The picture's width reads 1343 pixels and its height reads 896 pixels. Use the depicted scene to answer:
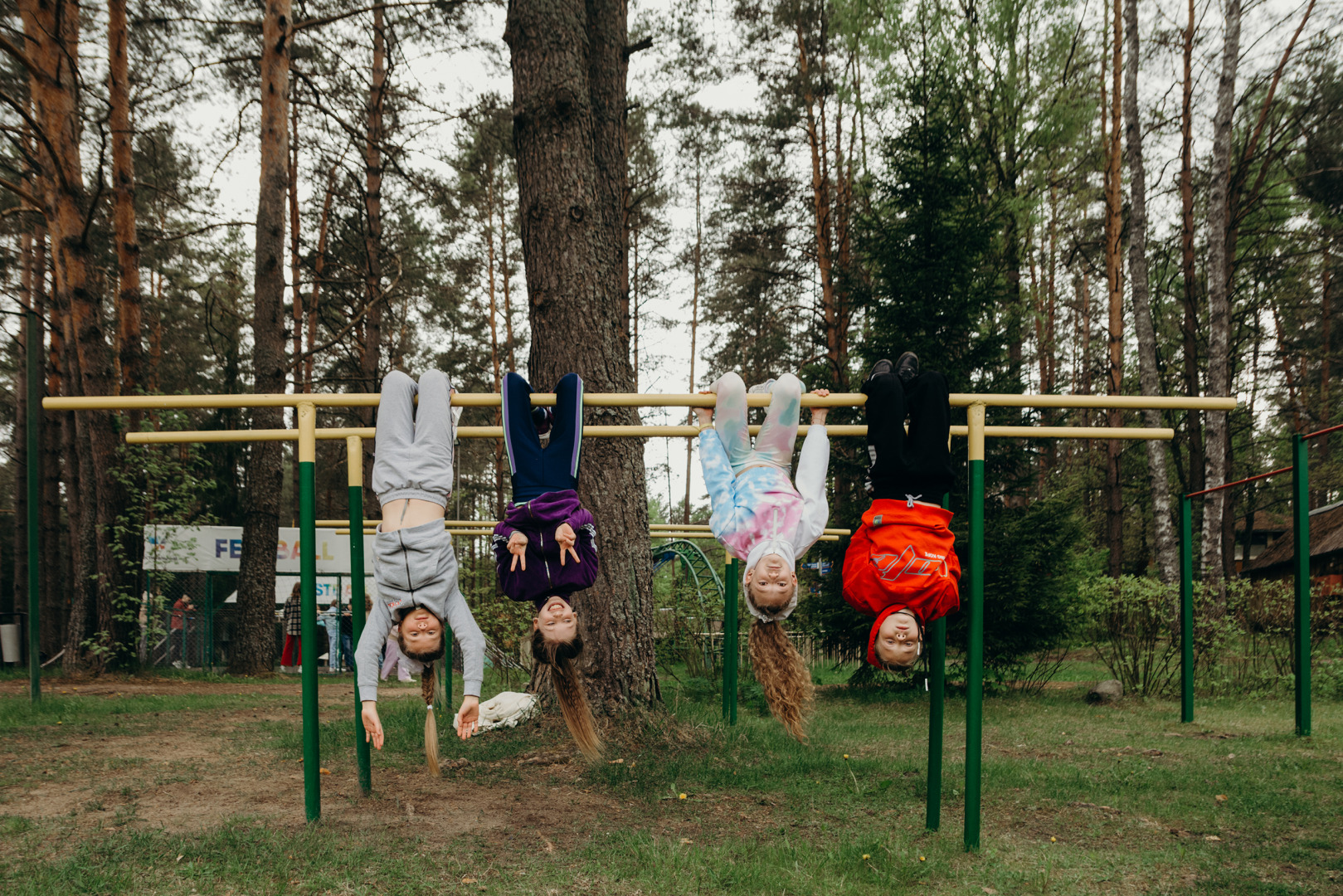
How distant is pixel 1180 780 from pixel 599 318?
183 inches

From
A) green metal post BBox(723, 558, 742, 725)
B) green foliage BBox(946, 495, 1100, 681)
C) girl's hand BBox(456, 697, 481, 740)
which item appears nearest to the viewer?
girl's hand BBox(456, 697, 481, 740)

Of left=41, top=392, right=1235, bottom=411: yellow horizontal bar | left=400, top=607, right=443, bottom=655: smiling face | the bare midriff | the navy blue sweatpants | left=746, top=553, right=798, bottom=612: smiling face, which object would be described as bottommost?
left=400, top=607, right=443, bottom=655: smiling face

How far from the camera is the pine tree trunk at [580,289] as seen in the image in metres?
5.95

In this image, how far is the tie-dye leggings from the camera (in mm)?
3951

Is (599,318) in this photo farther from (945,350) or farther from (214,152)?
(214,152)

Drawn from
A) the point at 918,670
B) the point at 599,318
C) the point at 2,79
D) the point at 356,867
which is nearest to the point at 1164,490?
the point at 918,670

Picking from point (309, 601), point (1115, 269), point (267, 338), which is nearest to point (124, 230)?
point (267, 338)

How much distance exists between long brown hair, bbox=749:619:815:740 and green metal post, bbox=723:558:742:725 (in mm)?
3336

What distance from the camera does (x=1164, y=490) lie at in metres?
13.8

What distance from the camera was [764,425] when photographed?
4109 mm

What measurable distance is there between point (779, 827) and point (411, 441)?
2.61 m

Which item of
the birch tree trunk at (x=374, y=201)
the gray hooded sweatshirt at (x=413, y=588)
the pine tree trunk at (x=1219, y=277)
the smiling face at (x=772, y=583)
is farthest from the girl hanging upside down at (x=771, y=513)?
the pine tree trunk at (x=1219, y=277)

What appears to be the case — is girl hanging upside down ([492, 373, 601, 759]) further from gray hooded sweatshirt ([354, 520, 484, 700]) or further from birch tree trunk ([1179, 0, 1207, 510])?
birch tree trunk ([1179, 0, 1207, 510])

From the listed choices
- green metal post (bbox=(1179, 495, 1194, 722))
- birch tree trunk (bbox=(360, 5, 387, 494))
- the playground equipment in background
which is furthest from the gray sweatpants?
birch tree trunk (bbox=(360, 5, 387, 494))
